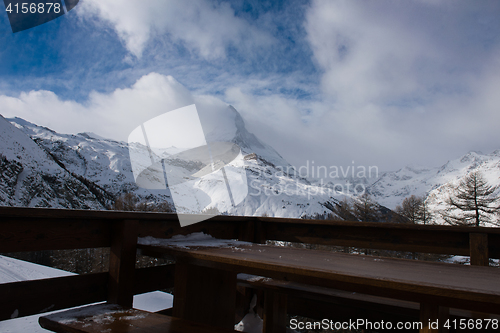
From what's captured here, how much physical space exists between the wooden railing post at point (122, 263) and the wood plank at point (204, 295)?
0.25m

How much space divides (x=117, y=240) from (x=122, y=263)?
0.11 m

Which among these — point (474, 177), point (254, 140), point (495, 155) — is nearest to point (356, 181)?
point (495, 155)

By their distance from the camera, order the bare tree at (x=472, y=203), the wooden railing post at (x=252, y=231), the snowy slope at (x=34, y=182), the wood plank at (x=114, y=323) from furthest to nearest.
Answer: the snowy slope at (x=34, y=182)
the bare tree at (x=472, y=203)
the wooden railing post at (x=252, y=231)
the wood plank at (x=114, y=323)

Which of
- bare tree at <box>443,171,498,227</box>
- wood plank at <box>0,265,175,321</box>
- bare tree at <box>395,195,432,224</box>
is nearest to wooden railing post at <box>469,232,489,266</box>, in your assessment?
wood plank at <box>0,265,175,321</box>

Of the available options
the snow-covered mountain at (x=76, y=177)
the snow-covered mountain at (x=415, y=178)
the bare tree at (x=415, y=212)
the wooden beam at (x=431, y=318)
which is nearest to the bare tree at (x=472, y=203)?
the bare tree at (x=415, y=212)

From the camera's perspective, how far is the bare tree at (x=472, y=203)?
18.3 meters

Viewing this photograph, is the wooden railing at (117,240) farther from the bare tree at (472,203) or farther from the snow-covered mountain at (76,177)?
the bare tree at (472,203)

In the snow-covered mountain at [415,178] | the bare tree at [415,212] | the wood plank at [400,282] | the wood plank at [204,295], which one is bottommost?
the bare tree at [415,212]

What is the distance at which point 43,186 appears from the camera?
26.5m

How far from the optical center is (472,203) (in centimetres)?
1923

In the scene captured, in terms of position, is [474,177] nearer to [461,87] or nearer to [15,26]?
[15,26]

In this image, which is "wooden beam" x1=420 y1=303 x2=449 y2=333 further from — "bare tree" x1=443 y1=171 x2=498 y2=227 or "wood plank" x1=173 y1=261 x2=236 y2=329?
"bare tree" x1=443 y1=171 x2=498 y2=227

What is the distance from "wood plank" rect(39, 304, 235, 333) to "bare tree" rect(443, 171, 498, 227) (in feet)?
71.0

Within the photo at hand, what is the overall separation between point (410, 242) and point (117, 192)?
31162mm
